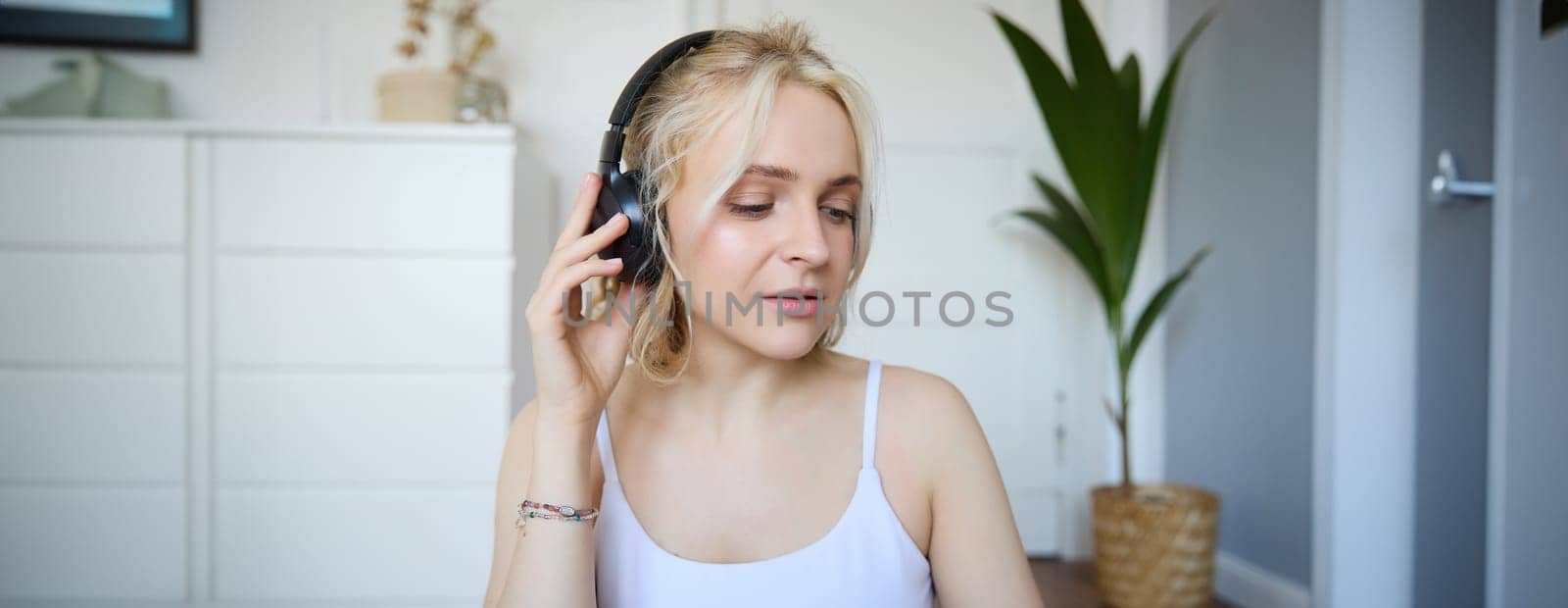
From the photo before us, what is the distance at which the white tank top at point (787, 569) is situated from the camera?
0.88 m

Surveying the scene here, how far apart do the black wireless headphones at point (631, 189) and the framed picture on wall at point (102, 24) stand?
2.47m

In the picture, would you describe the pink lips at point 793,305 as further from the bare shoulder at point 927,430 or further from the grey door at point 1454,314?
the grey door at point 1454,314

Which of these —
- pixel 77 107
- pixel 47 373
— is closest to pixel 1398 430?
pixel 47 373

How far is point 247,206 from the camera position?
7.59ft

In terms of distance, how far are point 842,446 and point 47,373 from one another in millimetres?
2312

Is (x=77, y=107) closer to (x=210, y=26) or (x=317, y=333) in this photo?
(x=210, y=26)

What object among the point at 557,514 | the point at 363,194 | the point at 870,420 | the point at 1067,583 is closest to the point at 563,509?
the point at 557,514

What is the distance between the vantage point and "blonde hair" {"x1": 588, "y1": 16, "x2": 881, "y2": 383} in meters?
0.88

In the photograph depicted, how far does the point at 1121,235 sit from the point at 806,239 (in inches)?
78.9

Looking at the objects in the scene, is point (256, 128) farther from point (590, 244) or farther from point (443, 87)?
point (590, 244)

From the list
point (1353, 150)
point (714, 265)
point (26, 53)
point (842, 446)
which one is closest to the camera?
point (714, 265)

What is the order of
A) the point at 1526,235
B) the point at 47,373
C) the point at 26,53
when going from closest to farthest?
the point at 1526,235
the point at 47,373
the point at 26,53

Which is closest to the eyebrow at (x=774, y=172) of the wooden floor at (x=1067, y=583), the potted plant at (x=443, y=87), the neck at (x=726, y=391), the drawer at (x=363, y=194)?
the neck at (x=726, y=391)

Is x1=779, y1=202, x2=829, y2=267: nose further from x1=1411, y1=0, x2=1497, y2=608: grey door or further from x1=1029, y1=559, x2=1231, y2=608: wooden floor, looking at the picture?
x1=1029, y1=559, x2=1231, y2=608: wooden floor
